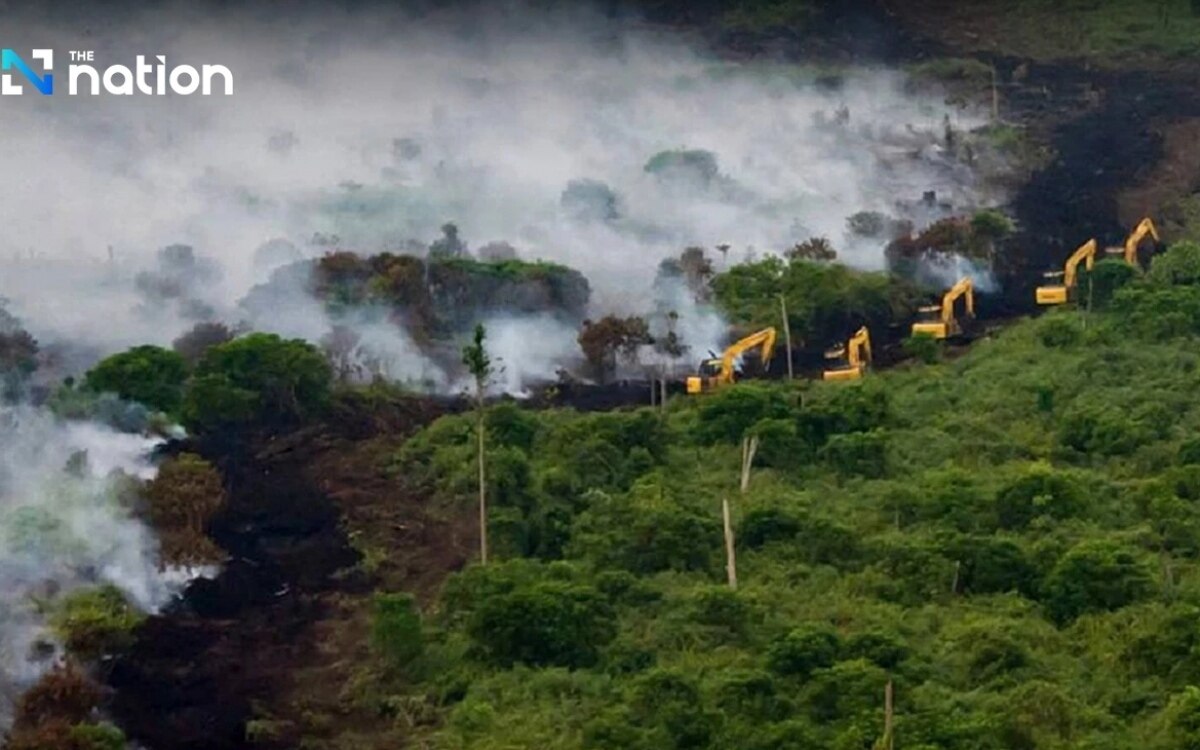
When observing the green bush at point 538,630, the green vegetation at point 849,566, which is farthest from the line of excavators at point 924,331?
the green bush at point 538,630

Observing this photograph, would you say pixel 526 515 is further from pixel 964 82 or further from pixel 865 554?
pixel 964 82

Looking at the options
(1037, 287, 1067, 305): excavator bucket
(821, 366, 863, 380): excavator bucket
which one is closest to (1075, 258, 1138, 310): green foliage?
(1037, 287, 1067, 305): excavator bucket

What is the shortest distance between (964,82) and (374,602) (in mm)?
29003

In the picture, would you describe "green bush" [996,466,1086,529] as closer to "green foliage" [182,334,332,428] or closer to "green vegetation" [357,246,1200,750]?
"green vegetation" [357,246,1200,750]

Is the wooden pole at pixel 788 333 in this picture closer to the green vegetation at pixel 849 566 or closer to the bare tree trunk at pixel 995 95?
the green vegetation at pixel 849 566

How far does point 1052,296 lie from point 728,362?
24.3ft

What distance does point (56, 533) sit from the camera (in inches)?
1235

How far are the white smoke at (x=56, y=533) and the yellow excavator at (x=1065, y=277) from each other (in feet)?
56.5

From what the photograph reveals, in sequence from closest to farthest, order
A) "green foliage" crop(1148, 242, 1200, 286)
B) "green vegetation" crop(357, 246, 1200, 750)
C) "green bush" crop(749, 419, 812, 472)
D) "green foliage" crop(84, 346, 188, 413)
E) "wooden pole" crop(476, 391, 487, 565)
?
"green vegetation" crop(357, 246, 1200, 750), "wooden pole" crop(476, 391, 487, 565), "green bush" crop(749, 419, 812, 472), "green foliage" crop(84, 346, 188, 413), "green foliage" crop(1148, 242, 1200, 286)

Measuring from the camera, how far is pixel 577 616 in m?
28.9

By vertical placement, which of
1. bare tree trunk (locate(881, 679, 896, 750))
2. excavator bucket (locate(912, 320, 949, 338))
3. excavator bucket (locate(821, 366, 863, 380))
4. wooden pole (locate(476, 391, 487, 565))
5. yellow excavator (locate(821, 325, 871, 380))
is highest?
excavator bucket (locate(912, 320, 949, 338))

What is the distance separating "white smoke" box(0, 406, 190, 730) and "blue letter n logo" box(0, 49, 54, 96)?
12.2 m

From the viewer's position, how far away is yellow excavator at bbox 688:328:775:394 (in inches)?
1561

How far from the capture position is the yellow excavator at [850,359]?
40.2m
